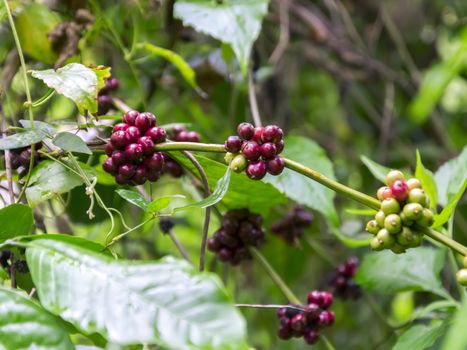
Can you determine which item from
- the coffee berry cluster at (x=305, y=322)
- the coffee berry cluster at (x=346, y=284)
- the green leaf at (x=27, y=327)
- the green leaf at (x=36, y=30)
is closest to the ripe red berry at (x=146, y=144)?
the green leaf at (x=27, y=327)

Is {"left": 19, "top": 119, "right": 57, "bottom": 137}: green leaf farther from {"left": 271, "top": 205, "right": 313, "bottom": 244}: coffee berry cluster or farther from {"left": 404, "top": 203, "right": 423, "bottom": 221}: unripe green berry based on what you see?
{"left": 271, "top": 205, "right": 313, "bottom": 244}: coffee berry cluster

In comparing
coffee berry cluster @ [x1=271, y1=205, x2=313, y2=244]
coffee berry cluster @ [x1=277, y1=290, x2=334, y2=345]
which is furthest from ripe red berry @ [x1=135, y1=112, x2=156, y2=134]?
coffee berry cluster @ [x1=271, y1=205, x2=313, y2=244]

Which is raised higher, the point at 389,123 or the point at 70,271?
the point at 70,271

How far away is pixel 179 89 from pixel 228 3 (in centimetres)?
41

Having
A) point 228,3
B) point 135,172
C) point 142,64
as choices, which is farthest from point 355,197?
point 142,64

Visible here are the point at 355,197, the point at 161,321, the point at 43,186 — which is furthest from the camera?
the point at 43,186

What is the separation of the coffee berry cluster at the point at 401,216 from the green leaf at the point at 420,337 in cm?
20

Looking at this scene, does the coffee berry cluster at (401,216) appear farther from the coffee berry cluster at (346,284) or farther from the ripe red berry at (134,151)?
the coffee berry cluster at (346,284)

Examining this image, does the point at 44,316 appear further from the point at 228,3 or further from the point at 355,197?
the point at 228,3

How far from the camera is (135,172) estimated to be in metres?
0.76

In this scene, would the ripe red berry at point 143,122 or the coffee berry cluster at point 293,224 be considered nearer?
the ripe red berry at point 143,122

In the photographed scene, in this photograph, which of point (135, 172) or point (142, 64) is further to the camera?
point (142, 64)

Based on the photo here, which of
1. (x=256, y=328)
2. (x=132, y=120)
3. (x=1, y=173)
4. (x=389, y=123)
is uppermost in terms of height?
(x=132, y=120)

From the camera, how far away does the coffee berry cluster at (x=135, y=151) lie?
750 mm
